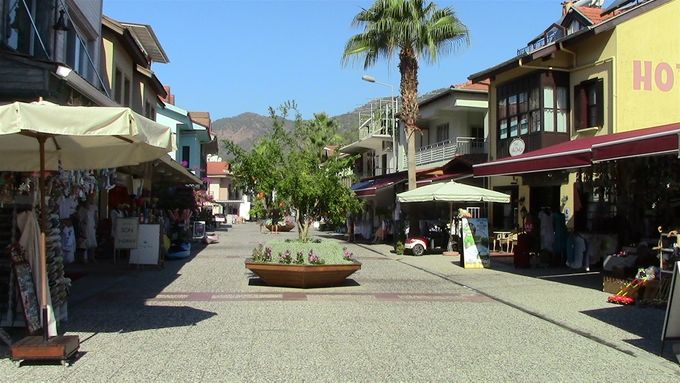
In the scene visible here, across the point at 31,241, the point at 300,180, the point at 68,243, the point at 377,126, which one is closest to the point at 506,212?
the point at 300,180

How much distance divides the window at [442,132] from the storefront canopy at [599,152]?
1419cm

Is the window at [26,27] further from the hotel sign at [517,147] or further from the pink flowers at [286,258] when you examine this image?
the hotel sign at [517,147]

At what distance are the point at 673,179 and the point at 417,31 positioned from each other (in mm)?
11690

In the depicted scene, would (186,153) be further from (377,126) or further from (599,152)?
(599,152)

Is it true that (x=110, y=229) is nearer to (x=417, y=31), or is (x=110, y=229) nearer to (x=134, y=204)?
(x=134, y=204)

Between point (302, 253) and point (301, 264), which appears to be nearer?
point (301, 264)

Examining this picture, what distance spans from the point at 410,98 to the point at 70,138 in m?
16.4

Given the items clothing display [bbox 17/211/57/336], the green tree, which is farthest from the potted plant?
clothing display [bbox 17/211/57/336]

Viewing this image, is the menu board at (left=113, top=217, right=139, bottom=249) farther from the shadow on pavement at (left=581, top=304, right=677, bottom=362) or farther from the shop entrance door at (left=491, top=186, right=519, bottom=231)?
the shop entrance door at (left=491, top=186, right=519, bottom=231)

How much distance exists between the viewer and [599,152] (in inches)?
406

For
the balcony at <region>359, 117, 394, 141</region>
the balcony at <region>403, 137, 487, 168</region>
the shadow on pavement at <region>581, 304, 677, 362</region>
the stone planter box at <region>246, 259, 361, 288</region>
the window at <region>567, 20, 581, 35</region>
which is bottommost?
the shadow on pavement at <region>581, 304, 677, 362</region>

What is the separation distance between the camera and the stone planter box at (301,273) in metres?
11.6

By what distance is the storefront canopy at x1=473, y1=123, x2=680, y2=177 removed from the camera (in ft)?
28.7

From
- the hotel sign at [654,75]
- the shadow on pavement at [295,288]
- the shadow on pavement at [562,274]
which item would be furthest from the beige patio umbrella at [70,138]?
the hotel sign at [654,75]
